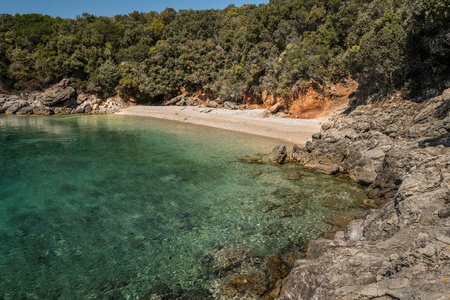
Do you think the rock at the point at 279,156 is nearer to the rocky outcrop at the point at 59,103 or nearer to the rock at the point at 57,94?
the rocky outcrop at the point at 59,103

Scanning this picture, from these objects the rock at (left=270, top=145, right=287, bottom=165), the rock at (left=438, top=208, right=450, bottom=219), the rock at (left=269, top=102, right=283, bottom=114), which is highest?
the rock at (left=269, top=102, right=283, bottom=114)

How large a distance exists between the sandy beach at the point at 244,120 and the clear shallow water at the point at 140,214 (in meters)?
6.74

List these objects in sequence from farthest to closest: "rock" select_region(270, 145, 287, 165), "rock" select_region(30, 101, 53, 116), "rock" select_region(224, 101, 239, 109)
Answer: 1. "rock" select_region(30, 101, 53, 116)
2. "rock" select_region(224, 101, 239, 109)
3. "rock" select_region(270, 145, 287, 165)

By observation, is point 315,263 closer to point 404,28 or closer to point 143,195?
point 143,195

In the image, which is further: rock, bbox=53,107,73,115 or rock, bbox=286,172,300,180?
rock, bbox=53,107,73,115

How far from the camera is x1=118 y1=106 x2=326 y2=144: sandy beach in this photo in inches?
1082

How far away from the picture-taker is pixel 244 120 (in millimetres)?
33750

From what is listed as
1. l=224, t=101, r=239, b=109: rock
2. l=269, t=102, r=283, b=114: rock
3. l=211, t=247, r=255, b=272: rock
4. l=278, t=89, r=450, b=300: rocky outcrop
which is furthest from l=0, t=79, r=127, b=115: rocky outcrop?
l=278, t=89, r=450, b=300: rocky outcrop

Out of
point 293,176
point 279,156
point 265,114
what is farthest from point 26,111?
point 293,176

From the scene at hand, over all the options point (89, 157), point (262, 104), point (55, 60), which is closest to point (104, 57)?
point (55, 60)

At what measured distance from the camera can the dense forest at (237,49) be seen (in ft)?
61.6

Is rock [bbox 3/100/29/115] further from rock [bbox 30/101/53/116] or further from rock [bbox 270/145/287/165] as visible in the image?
rock [bbox 270/145/287/165]

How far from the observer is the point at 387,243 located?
612 cm

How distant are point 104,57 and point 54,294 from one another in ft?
202
